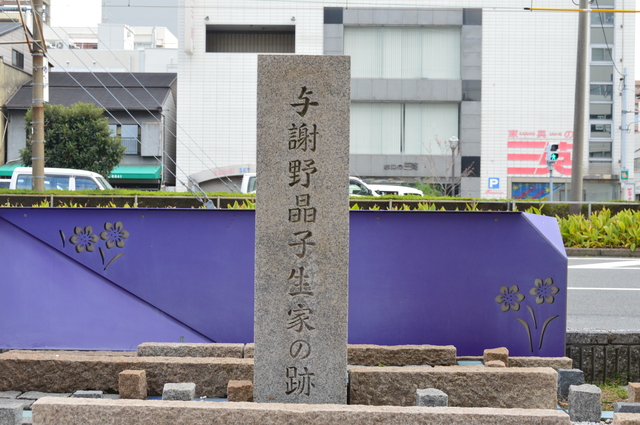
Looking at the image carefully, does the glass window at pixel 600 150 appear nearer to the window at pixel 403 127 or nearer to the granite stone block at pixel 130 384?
the window at pixel 403 127

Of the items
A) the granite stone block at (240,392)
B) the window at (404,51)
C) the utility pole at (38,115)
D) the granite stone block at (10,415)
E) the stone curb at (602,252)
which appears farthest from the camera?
the window at (404,51)

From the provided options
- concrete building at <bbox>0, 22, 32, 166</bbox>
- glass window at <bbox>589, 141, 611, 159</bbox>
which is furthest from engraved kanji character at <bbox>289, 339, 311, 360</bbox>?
glass window at <bbox>589, 141, 611, 159</bbox>

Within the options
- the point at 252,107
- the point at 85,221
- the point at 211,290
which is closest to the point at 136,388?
the point at 211,290

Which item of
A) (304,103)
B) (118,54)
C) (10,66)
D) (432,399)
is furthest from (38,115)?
(118,54)

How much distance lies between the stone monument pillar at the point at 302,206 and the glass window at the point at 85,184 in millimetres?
15261

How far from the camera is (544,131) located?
34531mm

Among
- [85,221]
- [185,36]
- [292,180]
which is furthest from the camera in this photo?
[185,36]

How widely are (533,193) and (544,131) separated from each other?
3.47 meters

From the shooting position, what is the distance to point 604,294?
9.38 meters

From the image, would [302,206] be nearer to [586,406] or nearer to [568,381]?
[586,406]

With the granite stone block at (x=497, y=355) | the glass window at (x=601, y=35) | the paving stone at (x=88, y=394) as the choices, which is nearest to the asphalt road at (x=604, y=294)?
the granite stone block at (x=497, y=355)

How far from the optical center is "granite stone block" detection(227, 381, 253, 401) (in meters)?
3.80

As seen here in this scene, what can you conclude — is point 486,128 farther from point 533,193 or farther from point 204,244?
point 204,244

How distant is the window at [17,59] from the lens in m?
37.4
